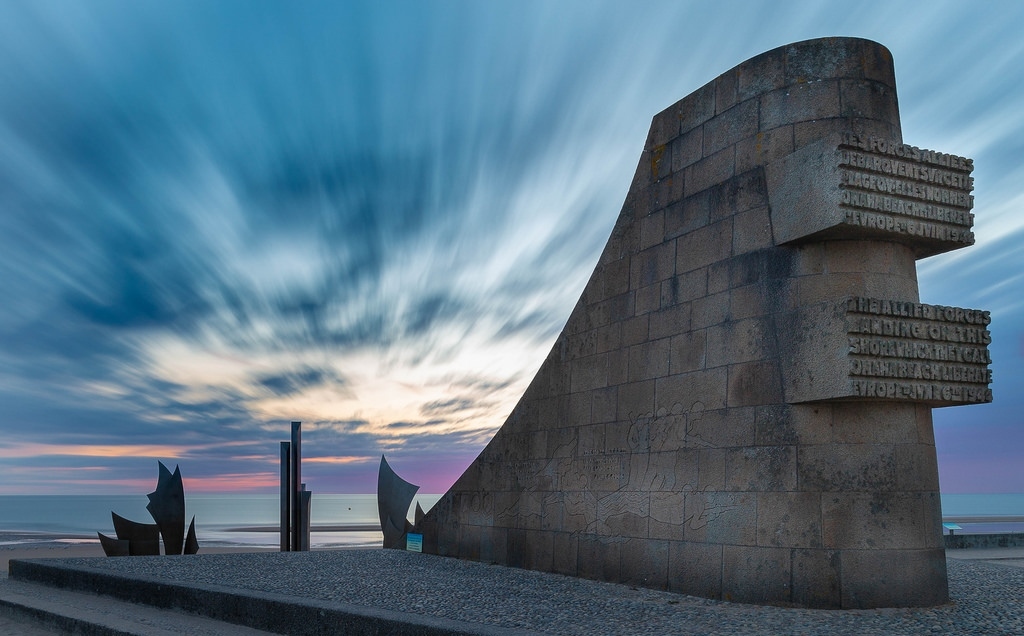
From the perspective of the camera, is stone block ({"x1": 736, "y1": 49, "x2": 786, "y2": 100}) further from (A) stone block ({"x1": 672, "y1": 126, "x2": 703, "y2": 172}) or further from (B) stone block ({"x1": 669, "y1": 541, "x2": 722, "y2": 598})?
(B) stone block ({"x1": 669, "y1": 541, "x2": 722, "y2": 598})

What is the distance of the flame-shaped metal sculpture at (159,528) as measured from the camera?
59.7 feet

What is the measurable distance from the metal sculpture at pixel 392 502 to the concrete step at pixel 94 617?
6197 mm

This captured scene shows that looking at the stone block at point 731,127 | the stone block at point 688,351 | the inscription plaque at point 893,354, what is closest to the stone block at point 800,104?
the stone block at point 731,127

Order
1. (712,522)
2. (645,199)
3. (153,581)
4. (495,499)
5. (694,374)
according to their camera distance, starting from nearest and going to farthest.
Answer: (712,522) < (694,374) < (153,581) < (645,199) < (495,499)

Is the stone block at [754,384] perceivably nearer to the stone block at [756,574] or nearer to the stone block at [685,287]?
the stone block at [685,287]

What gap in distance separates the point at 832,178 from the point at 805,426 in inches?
92.3

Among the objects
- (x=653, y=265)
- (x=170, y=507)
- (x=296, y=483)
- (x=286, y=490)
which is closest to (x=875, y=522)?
(x=653, y=265)

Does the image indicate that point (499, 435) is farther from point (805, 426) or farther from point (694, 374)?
point (805, 426)

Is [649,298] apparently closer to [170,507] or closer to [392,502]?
[392,502]

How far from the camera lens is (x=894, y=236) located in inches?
305

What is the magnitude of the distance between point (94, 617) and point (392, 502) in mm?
8500

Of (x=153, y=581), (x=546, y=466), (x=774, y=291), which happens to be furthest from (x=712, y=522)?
(x=153, y=581)

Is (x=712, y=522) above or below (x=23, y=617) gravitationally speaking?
above

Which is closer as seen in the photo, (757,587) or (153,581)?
(757,587)
